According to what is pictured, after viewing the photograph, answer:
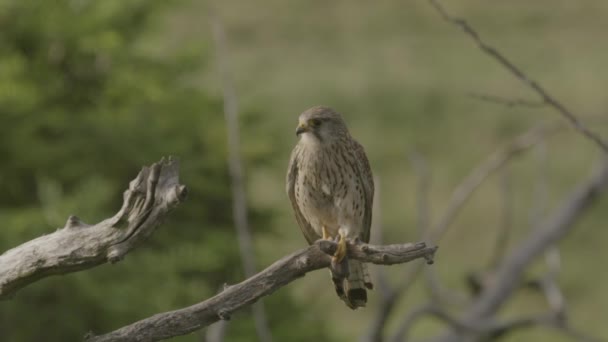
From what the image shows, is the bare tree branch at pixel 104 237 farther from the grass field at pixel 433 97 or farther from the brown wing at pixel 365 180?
the grass field at pixel 433 97

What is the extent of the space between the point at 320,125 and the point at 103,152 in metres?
4.23

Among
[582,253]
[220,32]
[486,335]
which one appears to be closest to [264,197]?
[582,253]

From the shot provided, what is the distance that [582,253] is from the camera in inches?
499

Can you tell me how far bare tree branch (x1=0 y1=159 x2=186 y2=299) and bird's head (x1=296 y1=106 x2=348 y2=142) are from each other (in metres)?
1.01

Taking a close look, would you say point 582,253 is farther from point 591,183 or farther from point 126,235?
point 126,235

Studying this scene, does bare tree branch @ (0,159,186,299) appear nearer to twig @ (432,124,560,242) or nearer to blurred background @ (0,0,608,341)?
blurred background @ (0,0,608,341)

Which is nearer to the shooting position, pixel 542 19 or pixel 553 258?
pixel 553 258

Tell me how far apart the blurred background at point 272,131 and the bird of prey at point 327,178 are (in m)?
0.59

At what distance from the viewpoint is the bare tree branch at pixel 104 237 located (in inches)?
106

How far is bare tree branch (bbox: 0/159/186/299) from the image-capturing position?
2.70 metres

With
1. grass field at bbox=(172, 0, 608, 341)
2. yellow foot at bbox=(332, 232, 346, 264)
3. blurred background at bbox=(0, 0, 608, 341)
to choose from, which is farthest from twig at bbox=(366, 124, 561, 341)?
yellow foot at bbox=(332, 232, 346, 264)

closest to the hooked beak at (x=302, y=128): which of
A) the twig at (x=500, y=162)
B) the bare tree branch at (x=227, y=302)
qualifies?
the bare tree branch at (x=227, y=302)

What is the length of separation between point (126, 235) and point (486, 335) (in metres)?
4.96

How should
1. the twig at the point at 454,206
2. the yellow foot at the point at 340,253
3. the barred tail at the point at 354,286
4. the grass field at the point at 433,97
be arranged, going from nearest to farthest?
the yellow foot at the point at 340,253, the barred tail at the point at 354,286, the twig at the point at 454,206, the grass field at the point at 433,97
